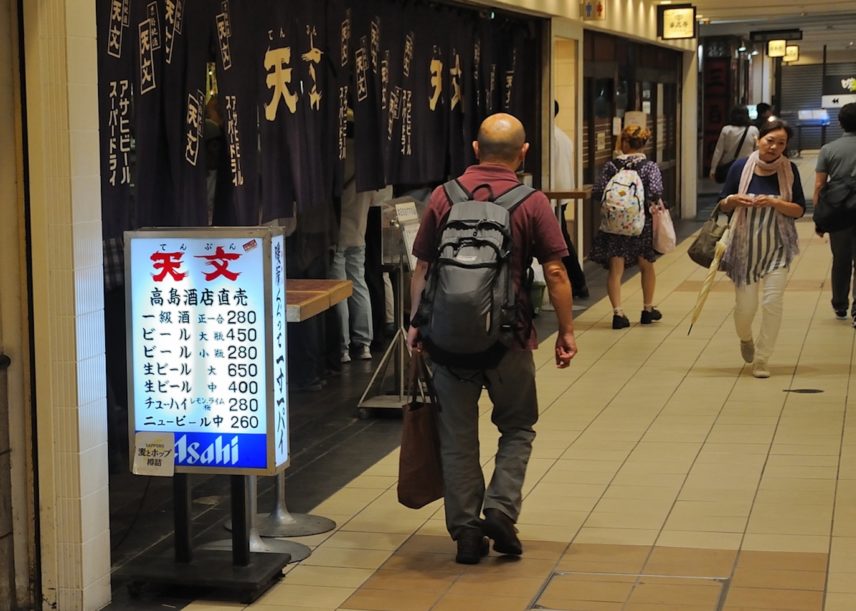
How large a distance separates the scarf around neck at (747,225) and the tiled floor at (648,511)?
0.83 m

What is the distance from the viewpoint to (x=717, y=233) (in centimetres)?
930

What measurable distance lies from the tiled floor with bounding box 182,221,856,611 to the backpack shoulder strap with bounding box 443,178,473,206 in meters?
1.48

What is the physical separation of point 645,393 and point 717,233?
123 cm

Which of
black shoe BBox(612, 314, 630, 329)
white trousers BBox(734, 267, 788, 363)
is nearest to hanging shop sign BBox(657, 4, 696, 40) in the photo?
black shoe BBox(612, 314, 630, 329)

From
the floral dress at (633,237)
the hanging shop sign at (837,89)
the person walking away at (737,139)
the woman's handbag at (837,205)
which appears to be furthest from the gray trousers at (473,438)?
the hanging shop sign at (837,89)

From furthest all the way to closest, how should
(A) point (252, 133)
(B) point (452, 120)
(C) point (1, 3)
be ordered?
(B) point (452, 120) → (A) point (252, 133) → (C) point (1, 3)

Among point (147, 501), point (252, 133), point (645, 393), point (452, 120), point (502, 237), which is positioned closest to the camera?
point (502, 237)

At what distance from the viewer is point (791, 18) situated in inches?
1085

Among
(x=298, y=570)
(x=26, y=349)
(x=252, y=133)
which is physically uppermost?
(x=252, y=133)

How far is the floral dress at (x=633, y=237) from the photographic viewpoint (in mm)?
11547

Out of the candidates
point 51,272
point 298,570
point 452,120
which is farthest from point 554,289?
point 452,120

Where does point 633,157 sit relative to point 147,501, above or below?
above

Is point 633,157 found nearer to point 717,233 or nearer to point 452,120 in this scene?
point 452,120

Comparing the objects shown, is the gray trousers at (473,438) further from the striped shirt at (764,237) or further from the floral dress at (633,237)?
the floral dress at (633,237)
